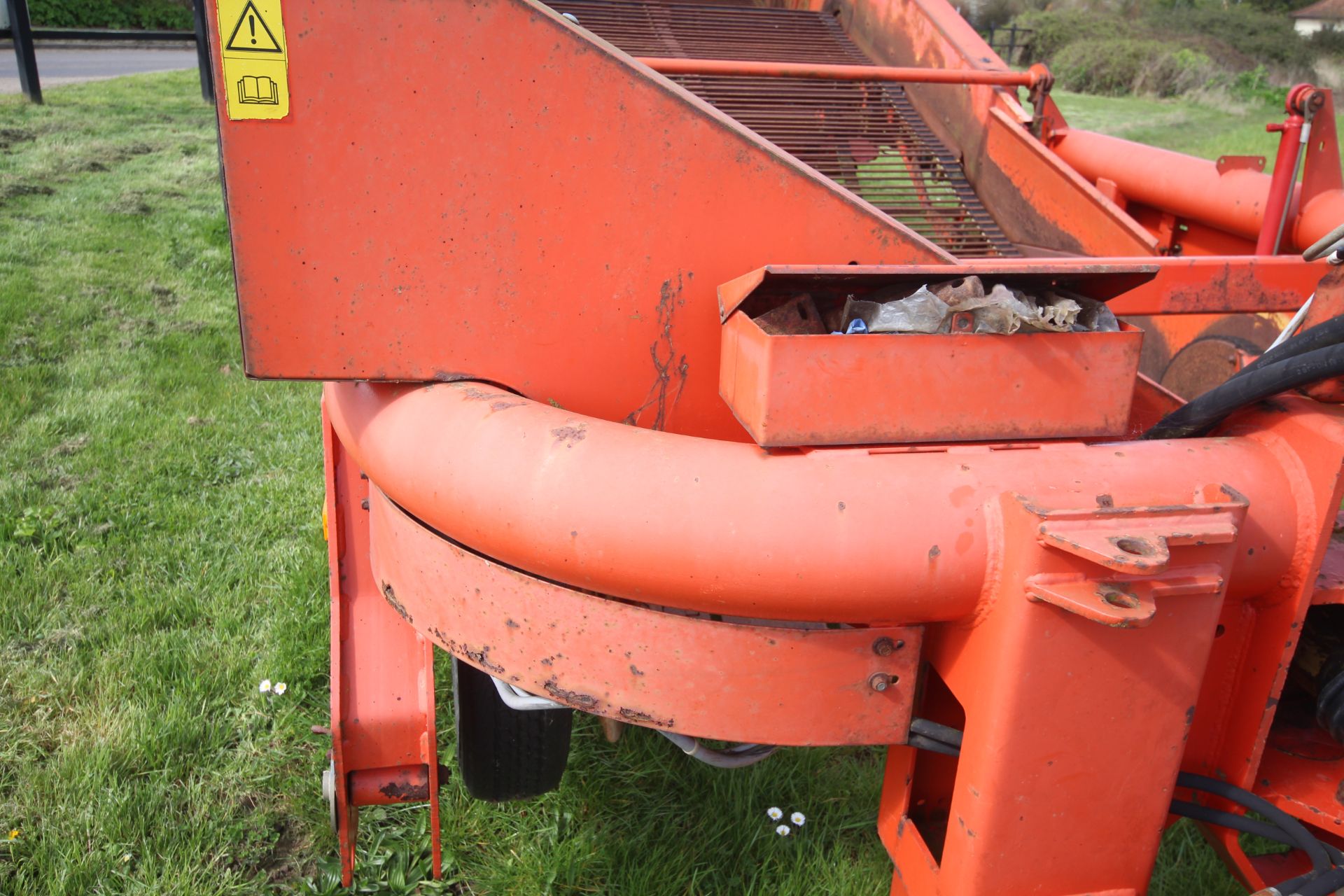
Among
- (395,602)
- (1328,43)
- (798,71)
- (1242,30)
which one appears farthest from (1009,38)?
(395,602)

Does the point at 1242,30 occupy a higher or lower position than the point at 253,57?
higher

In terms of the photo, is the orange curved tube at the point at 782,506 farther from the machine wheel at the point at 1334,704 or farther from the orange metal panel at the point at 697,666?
the machine wheel at the point at 1334,704

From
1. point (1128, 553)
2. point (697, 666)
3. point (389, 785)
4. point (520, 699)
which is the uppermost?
point (1128, 553)

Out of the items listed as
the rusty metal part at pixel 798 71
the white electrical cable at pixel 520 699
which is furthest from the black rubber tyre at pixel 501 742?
the rusty metal part at pixel 798 71

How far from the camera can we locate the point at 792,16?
334cm

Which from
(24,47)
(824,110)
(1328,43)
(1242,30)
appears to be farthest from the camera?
(1242,30)

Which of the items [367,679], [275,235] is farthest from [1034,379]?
[367,679]

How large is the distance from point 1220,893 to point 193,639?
2.55 metres

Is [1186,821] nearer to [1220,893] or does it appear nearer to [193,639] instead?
[1220,893]

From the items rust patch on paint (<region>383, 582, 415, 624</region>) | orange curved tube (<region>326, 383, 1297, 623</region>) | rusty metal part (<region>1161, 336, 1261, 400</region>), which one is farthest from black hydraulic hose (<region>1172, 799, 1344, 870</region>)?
rusty metal part (<region>1161, 336, 1261, 400</region>)

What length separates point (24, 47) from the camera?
10305 millimetres

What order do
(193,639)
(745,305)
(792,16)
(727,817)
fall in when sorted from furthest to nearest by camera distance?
(792,16) → (193,639) → (727,817) → (745,305)

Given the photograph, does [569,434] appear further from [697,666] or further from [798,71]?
[798,71]

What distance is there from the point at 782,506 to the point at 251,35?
36.5 inches
